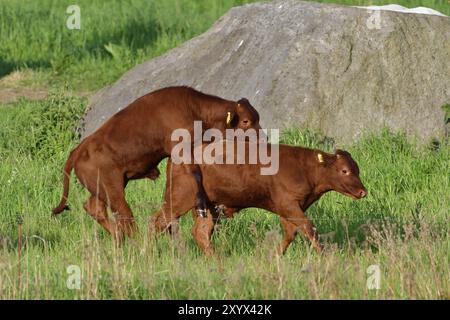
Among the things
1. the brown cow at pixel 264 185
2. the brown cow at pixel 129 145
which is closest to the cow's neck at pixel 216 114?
the brown cow at pixel 129 145

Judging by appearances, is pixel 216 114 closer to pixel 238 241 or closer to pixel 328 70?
pixel 238 241

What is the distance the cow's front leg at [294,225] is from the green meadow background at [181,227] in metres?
0.08

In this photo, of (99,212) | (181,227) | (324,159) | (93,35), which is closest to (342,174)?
(324,159)

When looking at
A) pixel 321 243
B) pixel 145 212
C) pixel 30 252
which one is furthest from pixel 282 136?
pixel 30 252

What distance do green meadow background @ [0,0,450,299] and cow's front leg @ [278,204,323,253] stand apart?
0.25 feet

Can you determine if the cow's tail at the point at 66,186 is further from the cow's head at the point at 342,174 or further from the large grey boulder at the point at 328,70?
the large grey boulder at the point at 328,70

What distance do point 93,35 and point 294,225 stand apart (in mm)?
8984

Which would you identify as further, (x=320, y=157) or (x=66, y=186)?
(x=66, y=186)

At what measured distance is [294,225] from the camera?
329 inches

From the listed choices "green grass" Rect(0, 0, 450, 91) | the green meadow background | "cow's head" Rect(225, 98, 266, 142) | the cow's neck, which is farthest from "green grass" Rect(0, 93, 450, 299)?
"green grass" Rect(0, 0, 450, 91)

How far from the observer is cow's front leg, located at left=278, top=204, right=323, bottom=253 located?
8.21 m

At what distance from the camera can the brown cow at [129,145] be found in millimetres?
8695

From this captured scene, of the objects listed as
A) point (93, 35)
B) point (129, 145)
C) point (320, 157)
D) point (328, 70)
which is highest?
point (93, 35)

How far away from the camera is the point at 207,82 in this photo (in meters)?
12.2
